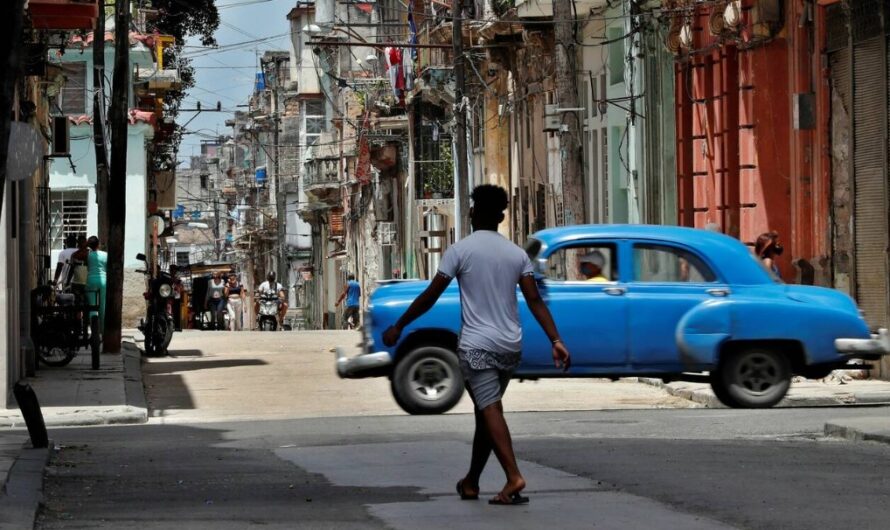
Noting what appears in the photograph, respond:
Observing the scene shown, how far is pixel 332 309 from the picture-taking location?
8931cm

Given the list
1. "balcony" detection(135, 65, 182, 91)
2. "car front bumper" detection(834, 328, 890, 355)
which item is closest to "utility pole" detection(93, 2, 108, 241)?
"car front bumper" detection(834, 328, 890, 355)

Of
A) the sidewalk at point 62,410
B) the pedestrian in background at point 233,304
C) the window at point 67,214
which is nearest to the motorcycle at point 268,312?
the pedestrian in background at point 233,304

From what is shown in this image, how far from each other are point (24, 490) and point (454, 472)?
2661 millimetres

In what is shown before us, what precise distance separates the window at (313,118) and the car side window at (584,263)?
3508 inches

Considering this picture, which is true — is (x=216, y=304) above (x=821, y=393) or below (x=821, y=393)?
above

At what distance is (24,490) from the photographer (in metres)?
11.3

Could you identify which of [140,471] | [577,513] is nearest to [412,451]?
[140,471]

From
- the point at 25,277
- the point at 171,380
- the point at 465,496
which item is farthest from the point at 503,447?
the point at 171,380

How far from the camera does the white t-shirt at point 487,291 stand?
10352 mm

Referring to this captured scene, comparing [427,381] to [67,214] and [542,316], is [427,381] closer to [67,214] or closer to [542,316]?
[542,316]

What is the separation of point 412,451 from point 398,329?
3.19 m

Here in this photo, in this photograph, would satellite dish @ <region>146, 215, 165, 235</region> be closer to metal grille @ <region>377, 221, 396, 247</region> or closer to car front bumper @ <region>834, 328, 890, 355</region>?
metal grille @ <region>377, 221, 396, 247</region>

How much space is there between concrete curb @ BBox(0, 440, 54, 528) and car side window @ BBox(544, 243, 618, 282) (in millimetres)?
5806

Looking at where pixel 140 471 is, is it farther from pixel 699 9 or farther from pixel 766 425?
pixel 699 9
